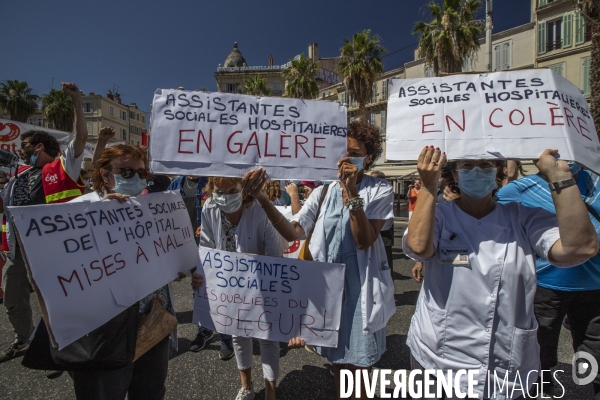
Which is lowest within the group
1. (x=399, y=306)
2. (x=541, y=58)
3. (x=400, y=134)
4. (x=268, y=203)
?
(x=399, y=306)

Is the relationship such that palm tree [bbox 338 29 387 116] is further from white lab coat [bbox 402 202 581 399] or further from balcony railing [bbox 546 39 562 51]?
white lab coat [bbox 402 202 581 399]

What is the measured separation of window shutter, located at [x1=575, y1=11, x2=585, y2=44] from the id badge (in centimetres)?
2597

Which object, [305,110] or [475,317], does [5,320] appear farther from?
[475,317]

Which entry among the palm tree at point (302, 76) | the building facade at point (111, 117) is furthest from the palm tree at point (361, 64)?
the building facade at point (111, 117)

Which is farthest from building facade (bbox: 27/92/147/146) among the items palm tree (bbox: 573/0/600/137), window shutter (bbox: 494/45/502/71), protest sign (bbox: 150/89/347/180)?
protest sign (bbox: 150/89/347/180)

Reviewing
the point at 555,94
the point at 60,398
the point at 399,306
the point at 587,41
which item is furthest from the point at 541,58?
the point at 60,398

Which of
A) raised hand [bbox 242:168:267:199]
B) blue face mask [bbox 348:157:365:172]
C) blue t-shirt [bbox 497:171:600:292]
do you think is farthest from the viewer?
blue t-shirt [bbox 497:171:600:292]

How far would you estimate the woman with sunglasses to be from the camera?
177 centimetres

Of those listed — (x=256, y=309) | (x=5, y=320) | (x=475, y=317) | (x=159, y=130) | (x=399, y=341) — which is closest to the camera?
(x=475, y=317)

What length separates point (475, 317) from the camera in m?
1.67

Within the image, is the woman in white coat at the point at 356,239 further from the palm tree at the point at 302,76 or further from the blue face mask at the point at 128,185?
the palm tree at the point at 302,76

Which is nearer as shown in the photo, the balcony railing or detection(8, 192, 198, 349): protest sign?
detection(8, 192, 198, 349): protest sign

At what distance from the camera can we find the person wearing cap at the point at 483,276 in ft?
5.38

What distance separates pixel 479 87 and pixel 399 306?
3.78 meters
